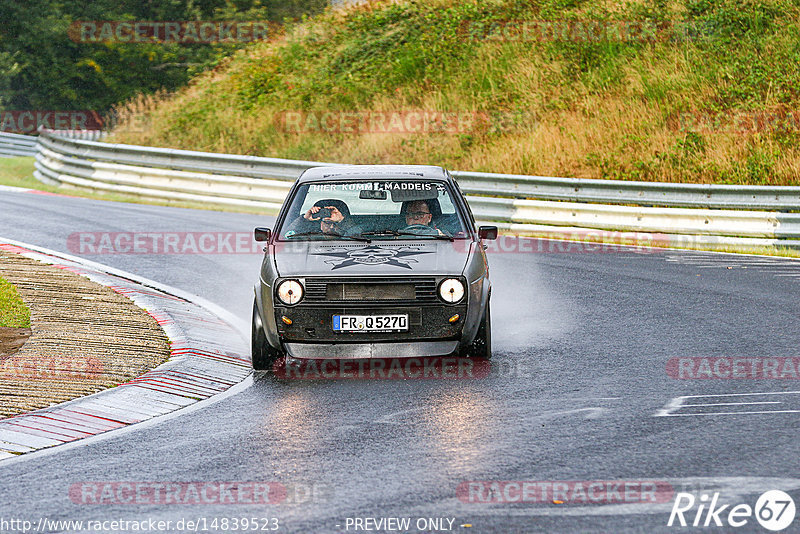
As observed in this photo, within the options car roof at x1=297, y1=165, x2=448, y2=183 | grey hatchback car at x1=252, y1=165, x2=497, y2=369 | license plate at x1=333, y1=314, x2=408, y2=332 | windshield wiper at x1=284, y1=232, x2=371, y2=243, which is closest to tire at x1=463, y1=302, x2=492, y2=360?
grey hatchback car at x1=252, y1=165, x2=497, y2=369

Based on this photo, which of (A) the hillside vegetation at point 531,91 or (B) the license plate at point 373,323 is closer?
(B) the license plate at point 373,323

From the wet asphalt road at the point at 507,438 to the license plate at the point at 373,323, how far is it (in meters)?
0.42

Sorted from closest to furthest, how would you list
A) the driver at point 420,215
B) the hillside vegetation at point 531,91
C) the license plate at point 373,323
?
the license plate at point 373,323 < the driver at point 420,215 < the hillside vegetation at point 531,91

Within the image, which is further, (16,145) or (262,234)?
(16,145)

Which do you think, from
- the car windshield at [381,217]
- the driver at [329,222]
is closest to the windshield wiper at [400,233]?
the car windshield at [381,217]

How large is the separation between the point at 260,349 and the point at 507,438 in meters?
2.79

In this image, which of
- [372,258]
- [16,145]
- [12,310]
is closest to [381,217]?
[372,258]

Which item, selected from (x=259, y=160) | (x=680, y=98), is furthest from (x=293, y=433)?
(x=680, y=98)

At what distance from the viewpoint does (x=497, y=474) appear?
19.0 feet

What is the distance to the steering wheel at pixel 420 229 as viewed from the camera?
9344mm

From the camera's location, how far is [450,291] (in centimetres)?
838

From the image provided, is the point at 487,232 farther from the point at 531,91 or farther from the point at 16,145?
the point at 16,145

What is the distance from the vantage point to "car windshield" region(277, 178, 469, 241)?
9320 millimetres

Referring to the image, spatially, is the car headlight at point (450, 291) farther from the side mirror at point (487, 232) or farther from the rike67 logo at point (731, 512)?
the rike67 logo at point (731, 512)
